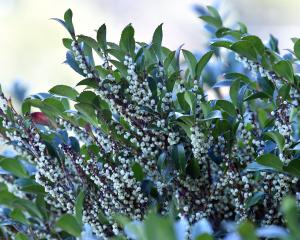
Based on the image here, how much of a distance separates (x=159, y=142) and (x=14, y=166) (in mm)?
390

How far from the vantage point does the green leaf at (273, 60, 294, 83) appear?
4.17 feet

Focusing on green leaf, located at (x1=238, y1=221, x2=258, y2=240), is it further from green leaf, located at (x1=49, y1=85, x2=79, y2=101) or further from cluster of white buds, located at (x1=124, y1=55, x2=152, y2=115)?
green leaf, located at (x1=49, y1=85, x2=79, y2=101)

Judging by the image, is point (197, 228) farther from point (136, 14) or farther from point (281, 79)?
point (136, 14)

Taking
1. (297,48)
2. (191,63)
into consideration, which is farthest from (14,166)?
(297,48)

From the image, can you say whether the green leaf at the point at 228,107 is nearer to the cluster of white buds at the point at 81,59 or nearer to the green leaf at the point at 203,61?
the green leaf at the point at 203,61

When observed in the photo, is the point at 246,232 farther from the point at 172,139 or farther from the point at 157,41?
the point at 157,41

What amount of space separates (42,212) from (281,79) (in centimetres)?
57

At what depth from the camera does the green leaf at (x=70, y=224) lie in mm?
1107

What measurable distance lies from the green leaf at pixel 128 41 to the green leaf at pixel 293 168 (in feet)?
1.27

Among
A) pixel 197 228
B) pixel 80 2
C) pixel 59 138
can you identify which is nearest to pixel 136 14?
pixel 80 2

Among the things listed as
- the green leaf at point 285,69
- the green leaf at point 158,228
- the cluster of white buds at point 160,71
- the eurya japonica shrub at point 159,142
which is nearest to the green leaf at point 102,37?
the eurya japonica shrub at point 159,142

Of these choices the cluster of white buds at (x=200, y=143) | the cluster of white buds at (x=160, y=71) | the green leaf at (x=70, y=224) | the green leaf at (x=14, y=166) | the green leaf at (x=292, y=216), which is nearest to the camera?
the green leaf at (x=292, y=216)

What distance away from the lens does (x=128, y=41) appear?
1.32 metres

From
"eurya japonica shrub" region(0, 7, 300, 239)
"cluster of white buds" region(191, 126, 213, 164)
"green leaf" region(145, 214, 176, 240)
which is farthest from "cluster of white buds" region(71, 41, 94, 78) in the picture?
"green leaf" region(145, 214, 176, 240)
